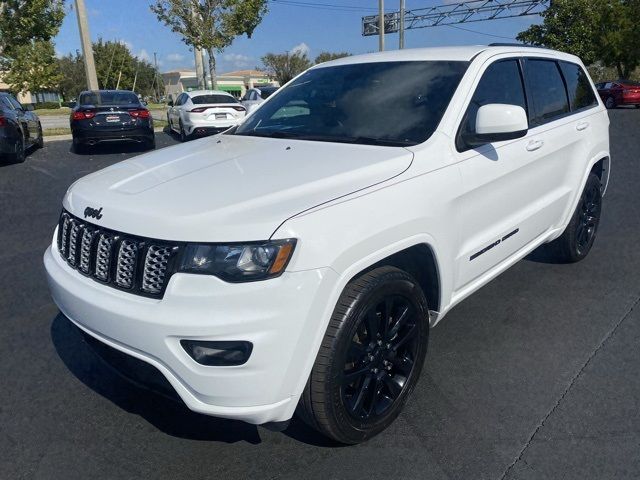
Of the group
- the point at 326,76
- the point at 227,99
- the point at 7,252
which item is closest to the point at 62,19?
the point at 227,99

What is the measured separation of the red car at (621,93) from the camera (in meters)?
26.2

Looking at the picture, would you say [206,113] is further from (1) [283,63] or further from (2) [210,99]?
(1) [283,63]

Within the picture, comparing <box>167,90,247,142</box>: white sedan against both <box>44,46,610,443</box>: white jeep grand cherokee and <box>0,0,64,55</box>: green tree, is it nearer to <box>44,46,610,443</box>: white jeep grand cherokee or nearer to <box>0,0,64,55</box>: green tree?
<box>0,0,64,55</box>: green tree

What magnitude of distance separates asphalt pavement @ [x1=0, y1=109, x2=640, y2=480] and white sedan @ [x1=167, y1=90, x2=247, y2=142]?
33.7 ft

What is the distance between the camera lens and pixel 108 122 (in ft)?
39.6

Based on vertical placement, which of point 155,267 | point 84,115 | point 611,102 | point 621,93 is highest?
point 155,267

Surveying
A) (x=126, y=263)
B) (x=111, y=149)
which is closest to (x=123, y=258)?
(x=126, y=263)

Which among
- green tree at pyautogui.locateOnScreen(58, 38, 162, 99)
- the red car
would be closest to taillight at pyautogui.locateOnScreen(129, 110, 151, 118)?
the red car

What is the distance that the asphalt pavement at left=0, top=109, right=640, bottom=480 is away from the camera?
243 cm

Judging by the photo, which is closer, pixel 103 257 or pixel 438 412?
pixel 103 257

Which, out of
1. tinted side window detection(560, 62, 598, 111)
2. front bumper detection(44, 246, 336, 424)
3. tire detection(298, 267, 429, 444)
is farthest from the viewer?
tinted side window detection(560, 62, 598, 111)

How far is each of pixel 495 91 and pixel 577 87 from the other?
162 centimetres

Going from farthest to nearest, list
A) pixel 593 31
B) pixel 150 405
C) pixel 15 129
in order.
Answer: pixel 593 31 < pixel 15 129 < pixel 150 405

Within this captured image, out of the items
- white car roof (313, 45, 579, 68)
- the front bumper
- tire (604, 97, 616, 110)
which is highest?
white car roof (313, 45, 579, 68)
